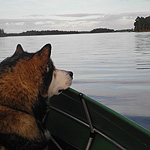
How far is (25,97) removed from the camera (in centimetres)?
408

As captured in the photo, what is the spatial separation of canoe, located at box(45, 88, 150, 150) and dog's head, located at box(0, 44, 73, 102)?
0.54m

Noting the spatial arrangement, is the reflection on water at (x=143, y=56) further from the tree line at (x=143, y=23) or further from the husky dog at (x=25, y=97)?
the tree line at (x=143, y=23)

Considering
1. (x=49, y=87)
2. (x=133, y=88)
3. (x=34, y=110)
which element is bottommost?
(x=133, y=88)

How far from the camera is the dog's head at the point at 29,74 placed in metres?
4.05

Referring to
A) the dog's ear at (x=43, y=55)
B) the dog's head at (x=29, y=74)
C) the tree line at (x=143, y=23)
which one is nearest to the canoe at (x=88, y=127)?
the dog's head at (x=29, y=74)

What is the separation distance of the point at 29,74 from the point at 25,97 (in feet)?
1.20

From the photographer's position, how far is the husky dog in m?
3.77

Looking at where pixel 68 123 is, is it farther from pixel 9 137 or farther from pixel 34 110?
pixel 9 137

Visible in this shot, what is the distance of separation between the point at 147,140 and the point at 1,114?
198cm

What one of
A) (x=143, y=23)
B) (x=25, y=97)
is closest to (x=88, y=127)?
(x=25, y=97)

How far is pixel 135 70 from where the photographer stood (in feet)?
A: 65.1

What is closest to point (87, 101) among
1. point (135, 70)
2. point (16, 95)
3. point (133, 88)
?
point (16, 95)

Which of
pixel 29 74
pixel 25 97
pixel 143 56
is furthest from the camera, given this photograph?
pixel 143 56

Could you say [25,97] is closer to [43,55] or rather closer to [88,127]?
[43,55]
